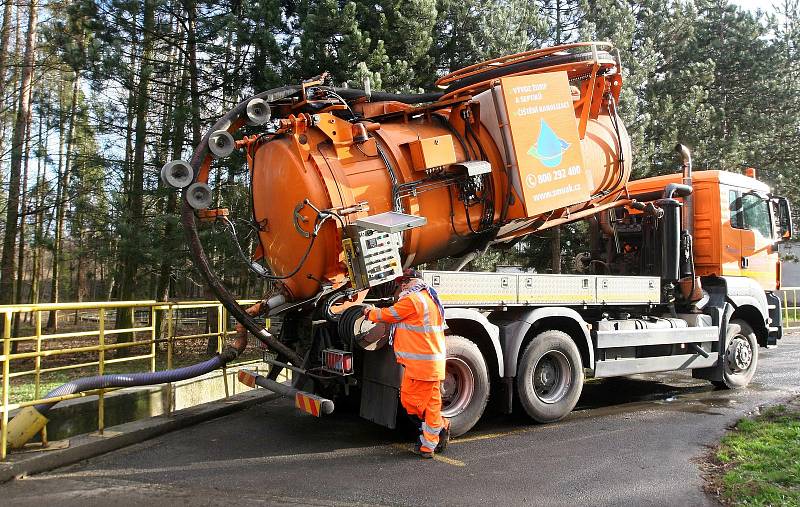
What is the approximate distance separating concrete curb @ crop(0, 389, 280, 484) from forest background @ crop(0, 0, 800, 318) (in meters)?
2.49

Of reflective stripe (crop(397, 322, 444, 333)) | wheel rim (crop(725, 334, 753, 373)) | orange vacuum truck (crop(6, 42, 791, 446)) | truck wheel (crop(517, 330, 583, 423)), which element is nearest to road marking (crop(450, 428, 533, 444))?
orange vacuum truck (crop(6, 42, 791, 446))

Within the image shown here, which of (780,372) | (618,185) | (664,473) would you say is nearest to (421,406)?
(664,473)

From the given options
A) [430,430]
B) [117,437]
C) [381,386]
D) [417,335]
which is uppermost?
[417,335]

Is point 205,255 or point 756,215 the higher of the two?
point 756,215

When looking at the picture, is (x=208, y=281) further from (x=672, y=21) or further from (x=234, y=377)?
(x=672, y=21)

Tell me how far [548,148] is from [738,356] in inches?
198

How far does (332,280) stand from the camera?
5.48 m

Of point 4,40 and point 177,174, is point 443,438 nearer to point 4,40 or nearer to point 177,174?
point 177,174

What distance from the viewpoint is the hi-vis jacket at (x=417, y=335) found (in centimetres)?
500

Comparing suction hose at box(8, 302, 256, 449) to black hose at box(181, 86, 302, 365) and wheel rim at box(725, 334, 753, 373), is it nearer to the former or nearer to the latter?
black hose at box(181, 86, 302, 365)

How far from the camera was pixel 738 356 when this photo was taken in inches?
349

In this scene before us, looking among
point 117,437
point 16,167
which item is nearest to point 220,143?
point 117,437

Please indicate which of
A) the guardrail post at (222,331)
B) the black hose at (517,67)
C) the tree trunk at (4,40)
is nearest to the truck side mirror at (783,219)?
the black hose at (517,67)

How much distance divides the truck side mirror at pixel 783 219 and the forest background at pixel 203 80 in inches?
192
